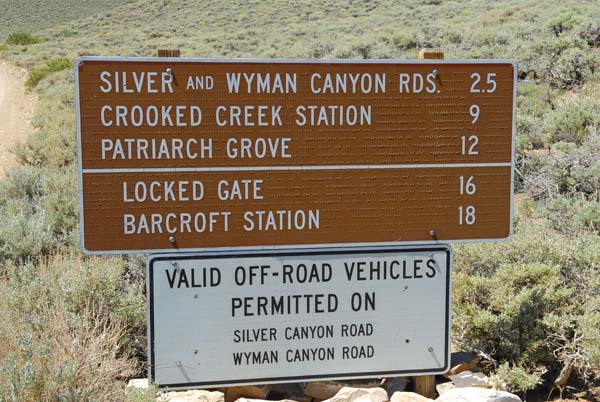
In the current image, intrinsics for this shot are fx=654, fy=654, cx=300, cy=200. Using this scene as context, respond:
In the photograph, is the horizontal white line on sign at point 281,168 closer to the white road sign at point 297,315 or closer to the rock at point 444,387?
the white road sign at point 297,315

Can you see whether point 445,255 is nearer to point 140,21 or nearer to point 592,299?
point 592,299

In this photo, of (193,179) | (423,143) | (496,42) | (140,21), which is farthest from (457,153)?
(140,21)

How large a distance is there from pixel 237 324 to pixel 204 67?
129 cm

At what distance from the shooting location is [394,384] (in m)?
3.64

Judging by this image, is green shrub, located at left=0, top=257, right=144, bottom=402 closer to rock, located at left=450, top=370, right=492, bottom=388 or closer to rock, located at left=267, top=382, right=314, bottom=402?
rock, located at left=267, top=382, right=314, bottom=402

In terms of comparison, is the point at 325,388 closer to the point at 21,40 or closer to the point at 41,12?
the point at 21,40

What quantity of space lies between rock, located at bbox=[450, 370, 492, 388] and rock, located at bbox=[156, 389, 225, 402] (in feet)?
4.23

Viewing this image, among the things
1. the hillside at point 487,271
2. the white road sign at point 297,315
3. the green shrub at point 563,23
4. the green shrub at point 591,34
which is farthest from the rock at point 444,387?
the green shrub at point 563,23

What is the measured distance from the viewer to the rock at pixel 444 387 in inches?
140

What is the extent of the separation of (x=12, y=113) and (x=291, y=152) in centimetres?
1753

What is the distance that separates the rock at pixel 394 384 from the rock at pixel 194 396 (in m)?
0.94

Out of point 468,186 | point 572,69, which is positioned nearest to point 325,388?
point 468,186

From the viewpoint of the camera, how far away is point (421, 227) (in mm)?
3408

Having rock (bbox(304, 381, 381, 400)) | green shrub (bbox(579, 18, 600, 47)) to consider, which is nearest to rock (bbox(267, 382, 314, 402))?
rock (bbox(304, 381, 381, 400))
